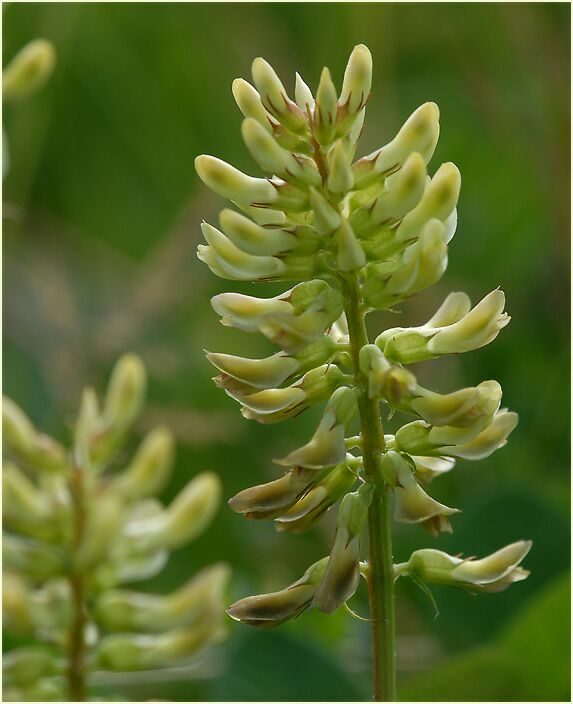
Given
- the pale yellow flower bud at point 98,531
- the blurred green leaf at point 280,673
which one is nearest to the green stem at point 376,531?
the pale yellow flower bud at point 98,531

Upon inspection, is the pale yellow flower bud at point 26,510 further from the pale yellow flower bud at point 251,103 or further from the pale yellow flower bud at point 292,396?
the pale yellow flower bud at point 251,103

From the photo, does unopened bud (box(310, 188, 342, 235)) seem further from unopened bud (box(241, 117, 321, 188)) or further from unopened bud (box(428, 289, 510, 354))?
unopened bud (box(428, 289, 510, 354))

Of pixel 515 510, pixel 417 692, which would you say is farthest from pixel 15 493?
pixel 515 510

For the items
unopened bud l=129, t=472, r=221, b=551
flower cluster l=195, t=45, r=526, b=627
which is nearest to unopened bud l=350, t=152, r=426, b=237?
flower cluster l=195, t=45, r=526, b=627

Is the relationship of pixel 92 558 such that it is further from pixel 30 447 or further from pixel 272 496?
pixel 272 496

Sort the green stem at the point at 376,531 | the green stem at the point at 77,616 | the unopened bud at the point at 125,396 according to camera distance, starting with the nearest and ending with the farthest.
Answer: the green stem at the point at 376,531
the green stem at the point at 77,616
the unopened bud at the point at 125,396

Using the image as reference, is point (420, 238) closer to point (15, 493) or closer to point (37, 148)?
point (15, 493)
